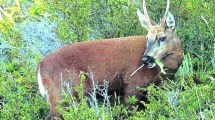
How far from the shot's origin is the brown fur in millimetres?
8008

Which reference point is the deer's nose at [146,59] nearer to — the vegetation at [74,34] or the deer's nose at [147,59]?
the deer's nose at [147,59]

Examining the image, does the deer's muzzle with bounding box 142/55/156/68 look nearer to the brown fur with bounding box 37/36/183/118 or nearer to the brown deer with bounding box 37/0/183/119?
the brown deer with bounding box 37/0/183/119

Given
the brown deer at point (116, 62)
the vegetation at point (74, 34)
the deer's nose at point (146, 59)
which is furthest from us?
the vegetation at point (74, 34)

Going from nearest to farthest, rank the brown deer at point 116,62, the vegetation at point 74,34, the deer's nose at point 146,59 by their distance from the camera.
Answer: the deer's nose at point 146,59 < the brown deer at point 116,62 < the vegetation at point 74,34

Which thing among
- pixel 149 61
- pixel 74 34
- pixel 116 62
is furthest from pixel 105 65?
pixel 74 34

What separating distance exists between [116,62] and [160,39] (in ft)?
2.12

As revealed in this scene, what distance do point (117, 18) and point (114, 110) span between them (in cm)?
252

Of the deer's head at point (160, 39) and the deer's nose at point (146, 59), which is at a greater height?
the deer's head at point (160, 39)

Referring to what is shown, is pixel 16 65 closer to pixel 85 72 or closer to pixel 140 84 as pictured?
pixel 85 72

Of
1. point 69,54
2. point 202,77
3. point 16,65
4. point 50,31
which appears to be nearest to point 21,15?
point 50,31

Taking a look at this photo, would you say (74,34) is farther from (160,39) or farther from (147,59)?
(147,59)

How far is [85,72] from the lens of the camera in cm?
810

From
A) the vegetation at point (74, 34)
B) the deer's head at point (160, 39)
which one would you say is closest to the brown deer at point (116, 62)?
the deer's head at point (160, 39)

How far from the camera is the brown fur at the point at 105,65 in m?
8.01
